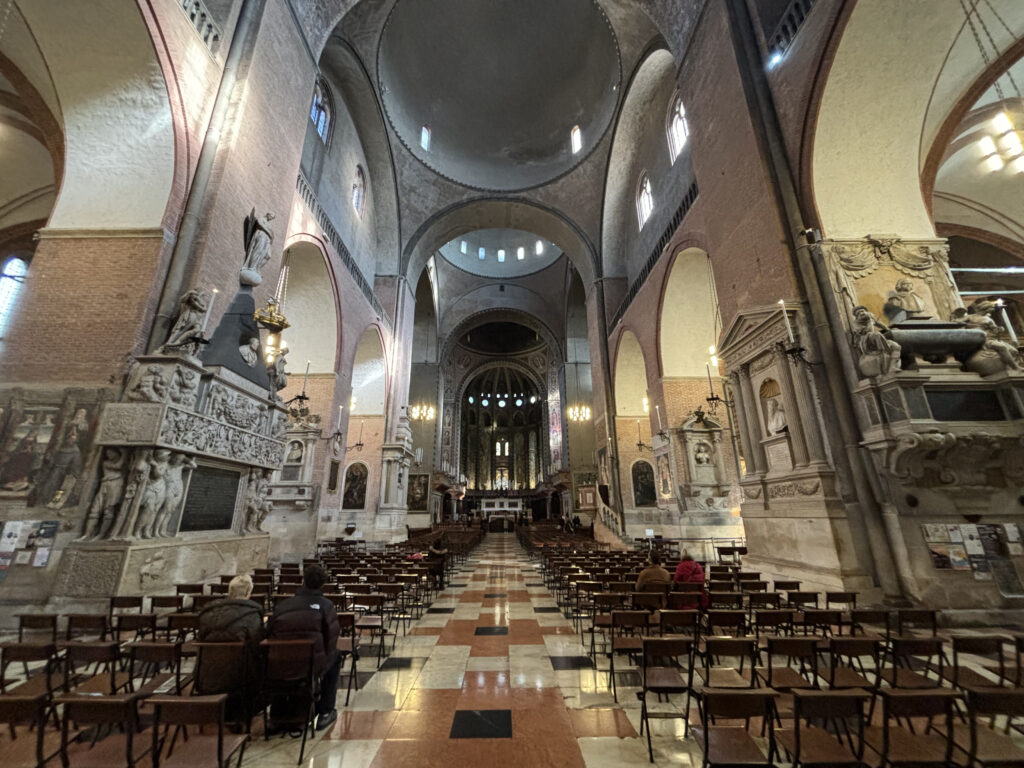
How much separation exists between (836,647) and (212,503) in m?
8.13

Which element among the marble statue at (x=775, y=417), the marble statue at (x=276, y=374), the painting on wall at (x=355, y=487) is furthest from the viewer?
the painting on wall at (x=355, y=487)

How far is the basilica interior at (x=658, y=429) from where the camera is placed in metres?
2.76

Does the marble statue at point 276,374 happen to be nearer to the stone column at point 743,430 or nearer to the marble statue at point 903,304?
the stone column at point 743,430

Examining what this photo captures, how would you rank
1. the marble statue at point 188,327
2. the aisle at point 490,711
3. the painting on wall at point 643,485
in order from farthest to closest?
the painting on wall at point 643,485, the marble statue at point 188,327, the aisle at point 490,711

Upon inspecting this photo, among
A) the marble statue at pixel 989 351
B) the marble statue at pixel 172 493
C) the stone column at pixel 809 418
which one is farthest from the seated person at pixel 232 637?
the marble statue at pixel 989 351

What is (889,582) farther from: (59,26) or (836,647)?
(59,26)

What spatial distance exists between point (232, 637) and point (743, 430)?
27.0 feet

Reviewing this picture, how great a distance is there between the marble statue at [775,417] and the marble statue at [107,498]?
9731 millimetres

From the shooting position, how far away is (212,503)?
6930 millimetres

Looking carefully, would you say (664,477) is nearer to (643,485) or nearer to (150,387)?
(643,485)

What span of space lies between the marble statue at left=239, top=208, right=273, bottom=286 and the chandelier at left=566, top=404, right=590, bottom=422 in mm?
22371

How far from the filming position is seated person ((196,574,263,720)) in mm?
2564

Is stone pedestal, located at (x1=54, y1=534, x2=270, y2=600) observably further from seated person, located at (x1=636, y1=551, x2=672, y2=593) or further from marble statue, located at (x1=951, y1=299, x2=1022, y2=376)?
marble statue, located at (x1=951, y1=299, x2=1022, y2=376)

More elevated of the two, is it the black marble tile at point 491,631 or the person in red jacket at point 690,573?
→ the person in red jacket at point 690,573
